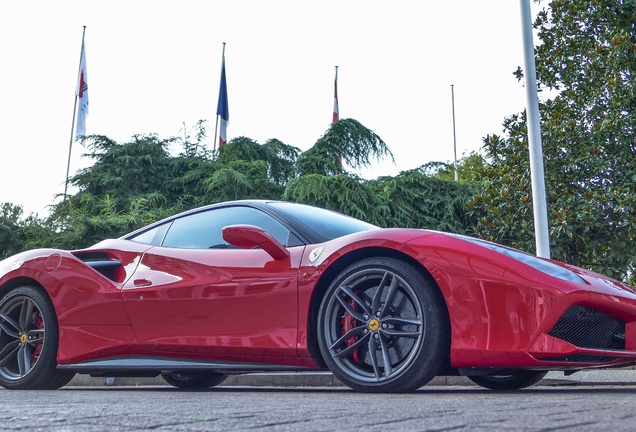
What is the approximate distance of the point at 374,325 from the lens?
3.25 m

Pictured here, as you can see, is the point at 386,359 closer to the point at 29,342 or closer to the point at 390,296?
the point at 390,296

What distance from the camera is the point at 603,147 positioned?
27.7 feet

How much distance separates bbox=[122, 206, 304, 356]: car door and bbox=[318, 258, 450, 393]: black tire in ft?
0.87

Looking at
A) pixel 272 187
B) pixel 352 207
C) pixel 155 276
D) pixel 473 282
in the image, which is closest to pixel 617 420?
pixel 473 282

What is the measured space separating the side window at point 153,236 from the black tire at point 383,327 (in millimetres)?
1605

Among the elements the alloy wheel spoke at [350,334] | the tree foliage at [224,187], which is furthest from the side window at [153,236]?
the tree foliage at [224,187]

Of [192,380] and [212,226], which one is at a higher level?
[212,226]

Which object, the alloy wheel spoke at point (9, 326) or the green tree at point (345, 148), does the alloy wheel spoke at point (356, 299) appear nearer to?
the alloy wheel spoke at point (9, 326)

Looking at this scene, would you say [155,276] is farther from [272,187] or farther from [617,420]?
[272,187]

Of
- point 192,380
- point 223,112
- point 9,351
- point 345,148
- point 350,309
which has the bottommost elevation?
point 192,380

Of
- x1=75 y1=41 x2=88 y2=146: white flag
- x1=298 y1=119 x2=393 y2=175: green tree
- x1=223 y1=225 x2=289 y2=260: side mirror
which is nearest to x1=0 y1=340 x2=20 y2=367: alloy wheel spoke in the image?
x1=223 y1=225 x2=289 y2=260: side mirror

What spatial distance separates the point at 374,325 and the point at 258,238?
82 cm

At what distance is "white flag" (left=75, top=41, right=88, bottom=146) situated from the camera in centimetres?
2364

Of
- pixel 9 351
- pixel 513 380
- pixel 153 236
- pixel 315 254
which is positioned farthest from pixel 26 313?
pixel 513 380
